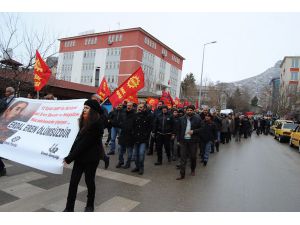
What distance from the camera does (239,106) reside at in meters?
77.9

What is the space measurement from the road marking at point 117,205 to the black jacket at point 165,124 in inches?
143

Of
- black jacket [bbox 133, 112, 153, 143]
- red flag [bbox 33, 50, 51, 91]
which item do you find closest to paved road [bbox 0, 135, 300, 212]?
black jacket [bbox 133, 112, 153, 143]

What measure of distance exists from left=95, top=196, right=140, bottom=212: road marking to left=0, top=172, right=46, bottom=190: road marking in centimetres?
212

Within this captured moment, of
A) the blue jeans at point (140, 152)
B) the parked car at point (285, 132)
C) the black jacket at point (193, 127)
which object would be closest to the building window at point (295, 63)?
the parked car at point (285, 132)

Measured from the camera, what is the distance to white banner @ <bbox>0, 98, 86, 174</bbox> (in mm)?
4238

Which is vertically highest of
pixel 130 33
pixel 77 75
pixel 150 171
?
pixel 130 33

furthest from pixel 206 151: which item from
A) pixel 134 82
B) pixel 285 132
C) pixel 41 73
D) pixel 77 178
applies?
pixel 285 132

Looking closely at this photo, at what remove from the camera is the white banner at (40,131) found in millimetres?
4238

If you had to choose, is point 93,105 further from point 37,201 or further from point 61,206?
point 37,201

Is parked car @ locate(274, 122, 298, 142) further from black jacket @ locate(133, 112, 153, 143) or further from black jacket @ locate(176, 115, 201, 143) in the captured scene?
black jacket @ locate(133, 112, 153, 143)

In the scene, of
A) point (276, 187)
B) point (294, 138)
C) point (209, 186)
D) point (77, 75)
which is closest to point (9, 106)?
point (209, 186)

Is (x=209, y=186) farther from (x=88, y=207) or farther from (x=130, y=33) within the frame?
(x=130, y=33)

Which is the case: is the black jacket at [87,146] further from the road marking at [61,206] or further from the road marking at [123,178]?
the road marking at [123,178]

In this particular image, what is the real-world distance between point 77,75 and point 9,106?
67752mm
